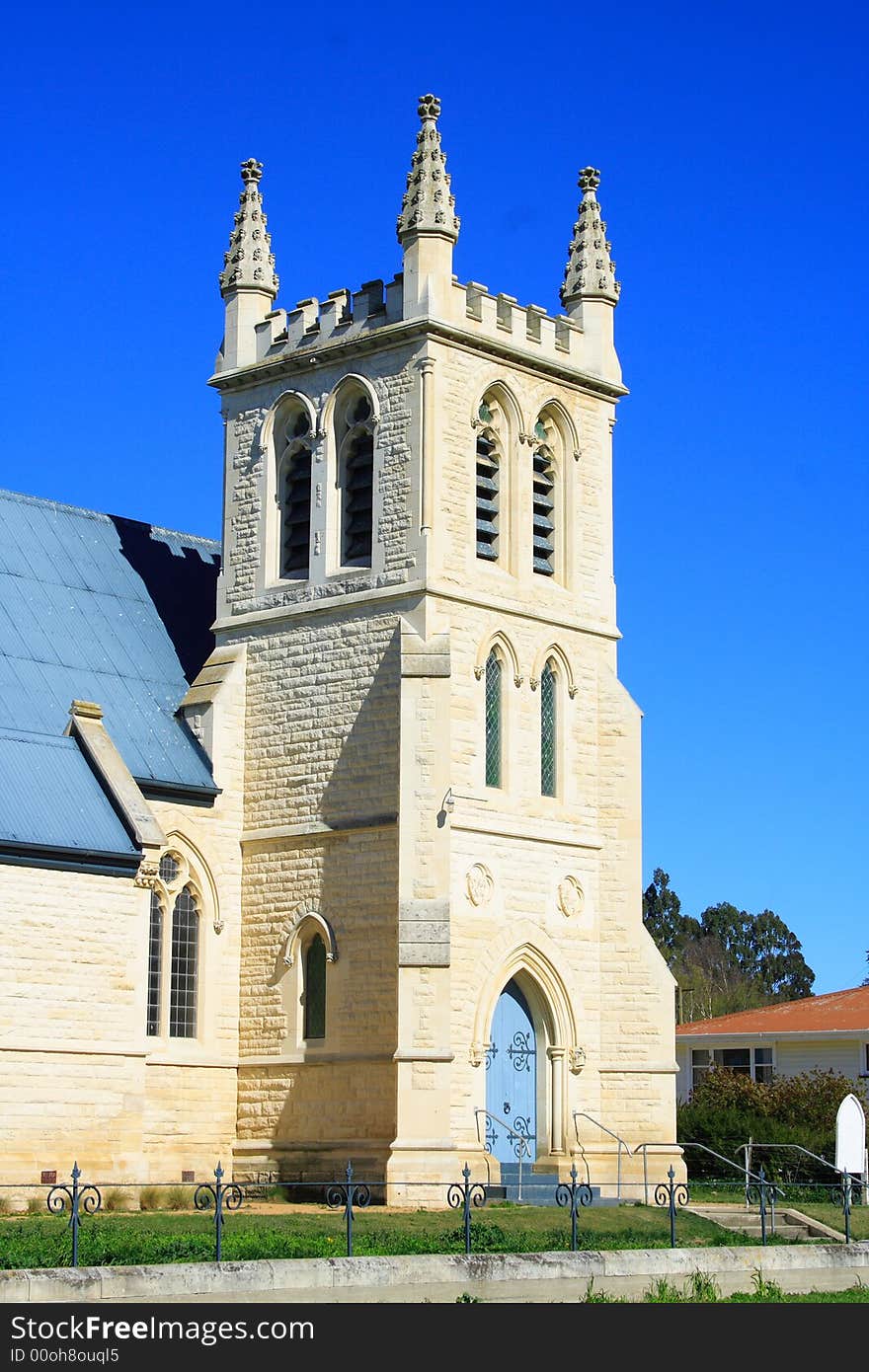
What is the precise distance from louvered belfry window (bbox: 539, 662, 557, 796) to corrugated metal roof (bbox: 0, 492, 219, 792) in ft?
17.7

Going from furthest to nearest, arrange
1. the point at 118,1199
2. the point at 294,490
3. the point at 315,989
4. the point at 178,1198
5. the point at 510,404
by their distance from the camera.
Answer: the point at 294,490, the point at 510,404, the point at 315,989, the point at 178,1198, the point at 118,1199

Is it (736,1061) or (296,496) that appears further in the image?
(736,1061)

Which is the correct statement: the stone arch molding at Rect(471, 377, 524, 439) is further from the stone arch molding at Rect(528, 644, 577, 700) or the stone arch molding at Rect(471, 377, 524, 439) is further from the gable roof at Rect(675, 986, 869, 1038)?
the gable roof at Rect(675, 986, 869, 1038)

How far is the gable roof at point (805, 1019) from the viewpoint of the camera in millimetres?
44688

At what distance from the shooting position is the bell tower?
1271 inches

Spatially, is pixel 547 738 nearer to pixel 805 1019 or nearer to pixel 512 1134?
pixel 512 1134

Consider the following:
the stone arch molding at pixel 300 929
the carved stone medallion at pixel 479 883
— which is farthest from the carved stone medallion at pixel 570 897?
the stone arch molding at pixel 300 929

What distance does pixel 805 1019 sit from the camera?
45969mm

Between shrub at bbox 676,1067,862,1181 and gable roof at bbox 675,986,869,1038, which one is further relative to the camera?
gable roof at bbox 675,986,869,1038

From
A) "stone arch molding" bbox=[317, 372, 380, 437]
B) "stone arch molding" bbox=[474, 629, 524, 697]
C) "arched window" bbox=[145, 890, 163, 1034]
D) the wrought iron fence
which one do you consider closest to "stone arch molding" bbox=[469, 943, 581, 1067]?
the wrought iron fence

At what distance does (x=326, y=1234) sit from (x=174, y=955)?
35.4 feet

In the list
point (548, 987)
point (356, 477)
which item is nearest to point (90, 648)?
point (356, 477)
